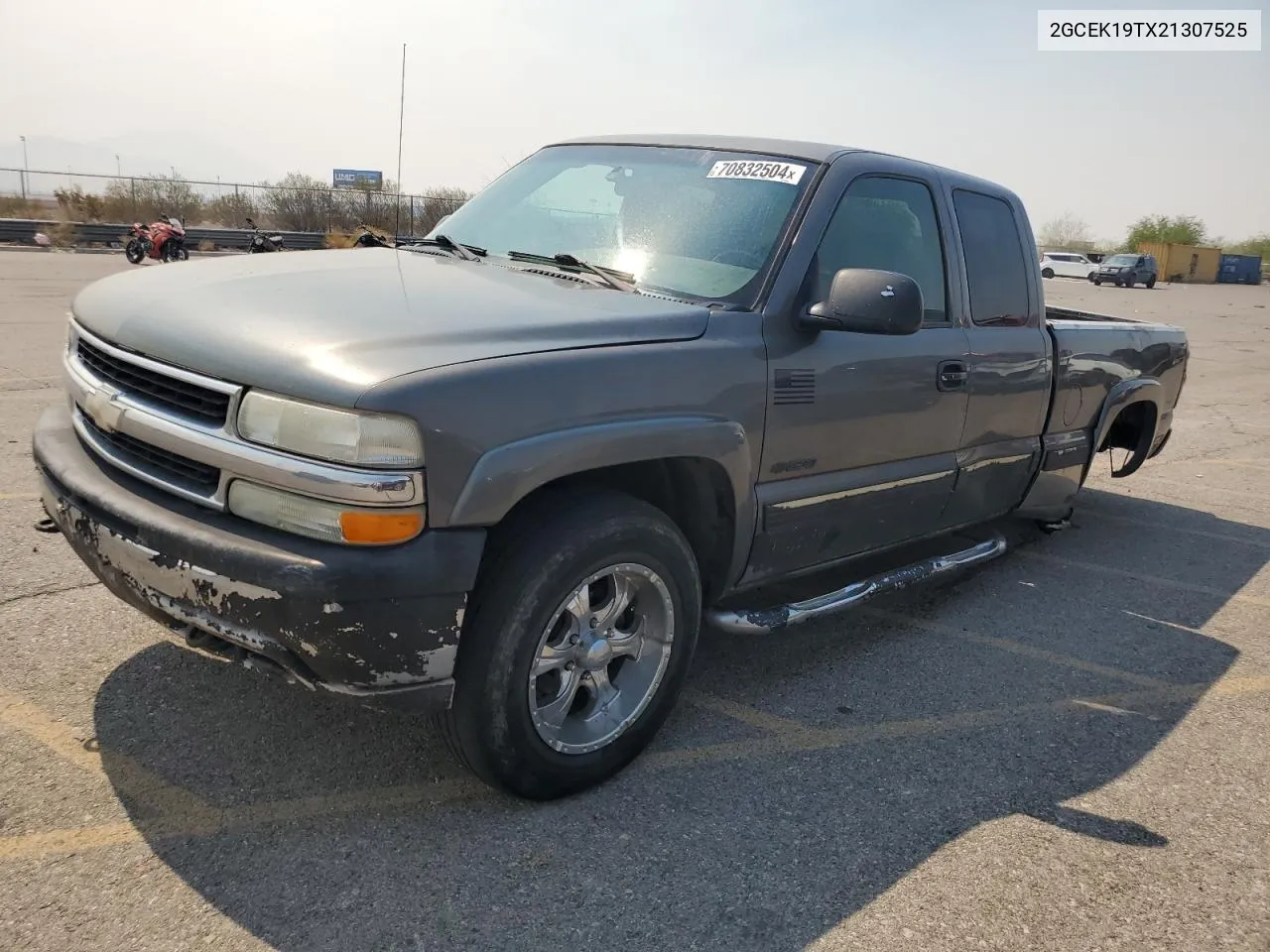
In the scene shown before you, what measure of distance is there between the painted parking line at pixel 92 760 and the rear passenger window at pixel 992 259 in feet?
11.5

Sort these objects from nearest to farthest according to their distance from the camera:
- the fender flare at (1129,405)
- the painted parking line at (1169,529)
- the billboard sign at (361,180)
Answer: the fender flare at (1129,405) → the painted parking line at (1169,529) → the billboard sign at (361,180)

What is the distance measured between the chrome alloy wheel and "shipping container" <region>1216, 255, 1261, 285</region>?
72.0 m

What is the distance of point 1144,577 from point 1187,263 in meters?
65.4

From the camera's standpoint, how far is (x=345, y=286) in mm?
3170

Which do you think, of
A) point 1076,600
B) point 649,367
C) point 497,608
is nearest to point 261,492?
point 497,608

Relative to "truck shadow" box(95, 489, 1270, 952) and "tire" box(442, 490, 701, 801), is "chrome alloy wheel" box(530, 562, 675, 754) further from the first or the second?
"truck shadow" box(95, 489, 1270, 952)

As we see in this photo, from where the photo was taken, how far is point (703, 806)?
308 centimetres

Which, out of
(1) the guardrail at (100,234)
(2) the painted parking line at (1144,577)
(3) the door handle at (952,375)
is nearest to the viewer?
(3) the door handle at (952,375)

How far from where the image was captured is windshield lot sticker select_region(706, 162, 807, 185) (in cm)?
379

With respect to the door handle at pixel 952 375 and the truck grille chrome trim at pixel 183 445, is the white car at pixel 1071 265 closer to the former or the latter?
the door handle at pixel 952 375

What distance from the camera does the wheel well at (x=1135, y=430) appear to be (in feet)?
20.8

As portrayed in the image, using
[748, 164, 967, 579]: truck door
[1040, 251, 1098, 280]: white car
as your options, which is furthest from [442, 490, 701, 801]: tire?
[1040, 251, 1098, 280]: white car

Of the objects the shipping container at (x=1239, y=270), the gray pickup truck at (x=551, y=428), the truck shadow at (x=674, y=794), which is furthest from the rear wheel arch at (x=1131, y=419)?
the shipping container at (x=1239, y=270)

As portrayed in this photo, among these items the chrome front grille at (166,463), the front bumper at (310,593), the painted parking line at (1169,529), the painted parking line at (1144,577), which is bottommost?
the painted parking line at (1144,577)
